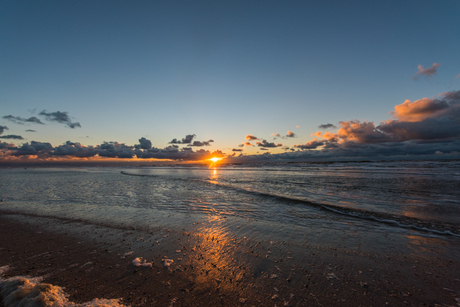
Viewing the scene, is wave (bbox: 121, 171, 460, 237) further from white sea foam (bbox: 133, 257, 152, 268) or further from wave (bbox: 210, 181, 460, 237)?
white sea foam (bbox: 133, 257, 152, 268)

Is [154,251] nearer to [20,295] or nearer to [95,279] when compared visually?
[95,279]

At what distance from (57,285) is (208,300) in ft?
11.0

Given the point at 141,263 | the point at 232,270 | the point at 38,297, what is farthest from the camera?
the point at 141,263

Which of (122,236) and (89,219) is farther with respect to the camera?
(89,219)

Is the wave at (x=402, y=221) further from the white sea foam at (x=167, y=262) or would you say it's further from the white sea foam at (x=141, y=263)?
the white sea foam at (x=141, y=263)

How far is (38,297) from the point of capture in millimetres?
3549

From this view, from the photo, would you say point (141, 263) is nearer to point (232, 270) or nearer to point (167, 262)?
point (167, 262)

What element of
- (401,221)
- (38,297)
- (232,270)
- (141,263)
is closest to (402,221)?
(401,221)

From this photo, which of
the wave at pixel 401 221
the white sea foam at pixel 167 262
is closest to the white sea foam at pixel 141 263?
the white sea foam at pixel 167 262

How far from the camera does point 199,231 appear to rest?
26.4 feet

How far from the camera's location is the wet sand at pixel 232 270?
13.1 ft

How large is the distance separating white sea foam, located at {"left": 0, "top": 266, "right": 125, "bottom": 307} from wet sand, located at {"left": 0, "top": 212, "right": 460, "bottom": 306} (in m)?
0.19

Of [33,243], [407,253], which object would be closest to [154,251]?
[33,243]

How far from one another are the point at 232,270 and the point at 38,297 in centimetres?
379
